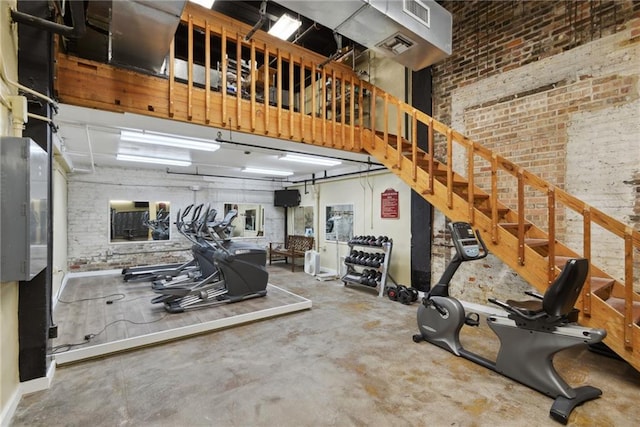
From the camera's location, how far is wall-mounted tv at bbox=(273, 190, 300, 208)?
9702mm

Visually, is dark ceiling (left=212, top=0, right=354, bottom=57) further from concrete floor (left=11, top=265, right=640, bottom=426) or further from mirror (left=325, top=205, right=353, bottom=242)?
concrete floor (left=11, top=265, right=640, bottom=426)

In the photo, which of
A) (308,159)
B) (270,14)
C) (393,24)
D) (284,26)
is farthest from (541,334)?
(270,14)

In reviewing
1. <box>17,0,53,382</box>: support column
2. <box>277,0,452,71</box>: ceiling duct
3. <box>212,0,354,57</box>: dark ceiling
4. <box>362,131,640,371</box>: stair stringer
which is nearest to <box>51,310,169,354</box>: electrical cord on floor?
<box>17,0,53,382</box>: support column

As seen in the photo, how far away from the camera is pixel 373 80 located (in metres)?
6.82

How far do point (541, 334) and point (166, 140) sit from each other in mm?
5281

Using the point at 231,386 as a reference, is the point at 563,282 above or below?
above

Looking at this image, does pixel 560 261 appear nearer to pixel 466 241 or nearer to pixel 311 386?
pixel 466 241

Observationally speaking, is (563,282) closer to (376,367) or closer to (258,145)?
(376,367)

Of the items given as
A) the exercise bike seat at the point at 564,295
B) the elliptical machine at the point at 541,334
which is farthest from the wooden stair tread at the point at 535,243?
the exercise bike seat at the point at 564,295

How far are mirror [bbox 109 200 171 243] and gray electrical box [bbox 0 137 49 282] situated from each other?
569cm

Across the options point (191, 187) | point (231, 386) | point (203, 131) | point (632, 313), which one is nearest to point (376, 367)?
point (231, 386)

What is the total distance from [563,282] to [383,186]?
15.2 ft

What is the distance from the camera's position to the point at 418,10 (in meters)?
3.79

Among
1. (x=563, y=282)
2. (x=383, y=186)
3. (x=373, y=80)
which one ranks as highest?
(x=373, y=80)
